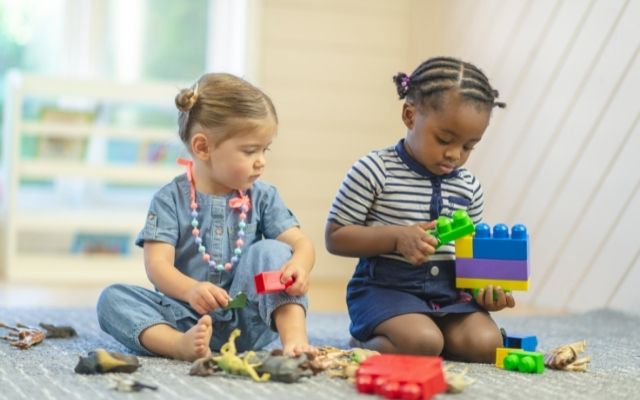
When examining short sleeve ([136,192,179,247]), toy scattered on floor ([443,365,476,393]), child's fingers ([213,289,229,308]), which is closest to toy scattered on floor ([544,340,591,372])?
toy scattered on floor ([443,365,476,393])

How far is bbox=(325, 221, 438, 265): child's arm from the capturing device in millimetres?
1411

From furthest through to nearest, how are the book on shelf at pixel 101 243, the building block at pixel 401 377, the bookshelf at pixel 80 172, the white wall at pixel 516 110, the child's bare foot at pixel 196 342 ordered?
1. the book on shelf at pixel 101 243
2. the bookshelf at pixel 80 172
3. the white wall at pixel 516 110
4. the child's bare foot at pixel 196 342
5. the building block at pixel 401 377

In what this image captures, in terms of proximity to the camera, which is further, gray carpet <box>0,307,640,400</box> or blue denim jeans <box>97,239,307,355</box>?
blue denim jeans <box>97,239,307,355</box>

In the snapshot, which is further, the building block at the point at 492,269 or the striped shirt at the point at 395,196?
the striped shirt at the point at 395,196

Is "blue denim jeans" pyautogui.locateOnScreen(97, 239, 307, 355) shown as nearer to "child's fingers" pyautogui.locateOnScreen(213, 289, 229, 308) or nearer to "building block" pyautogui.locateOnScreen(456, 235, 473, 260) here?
"child's fingers" pyautogui.locateOnScreen(213, 289, 229, 308)

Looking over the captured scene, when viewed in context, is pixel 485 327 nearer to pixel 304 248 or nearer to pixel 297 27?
pixel 304 248

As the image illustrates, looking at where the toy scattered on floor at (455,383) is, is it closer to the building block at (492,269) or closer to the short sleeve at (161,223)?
the building block at (492,269)

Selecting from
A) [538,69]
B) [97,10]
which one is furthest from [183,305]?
[97,10]

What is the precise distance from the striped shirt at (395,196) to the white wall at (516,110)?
0.85m

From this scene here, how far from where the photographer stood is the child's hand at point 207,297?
4.41ft

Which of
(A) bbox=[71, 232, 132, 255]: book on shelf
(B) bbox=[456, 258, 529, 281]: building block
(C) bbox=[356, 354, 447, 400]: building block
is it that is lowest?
(A) bbox=[71, 232, 132, 255]: book on shelf

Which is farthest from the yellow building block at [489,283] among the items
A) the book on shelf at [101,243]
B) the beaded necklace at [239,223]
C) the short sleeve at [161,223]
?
the book on shelf at [101,243]

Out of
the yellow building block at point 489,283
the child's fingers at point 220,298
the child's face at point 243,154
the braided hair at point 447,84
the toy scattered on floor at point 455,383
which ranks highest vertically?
the braided hair at point 447,84

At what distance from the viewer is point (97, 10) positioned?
3307 mm
